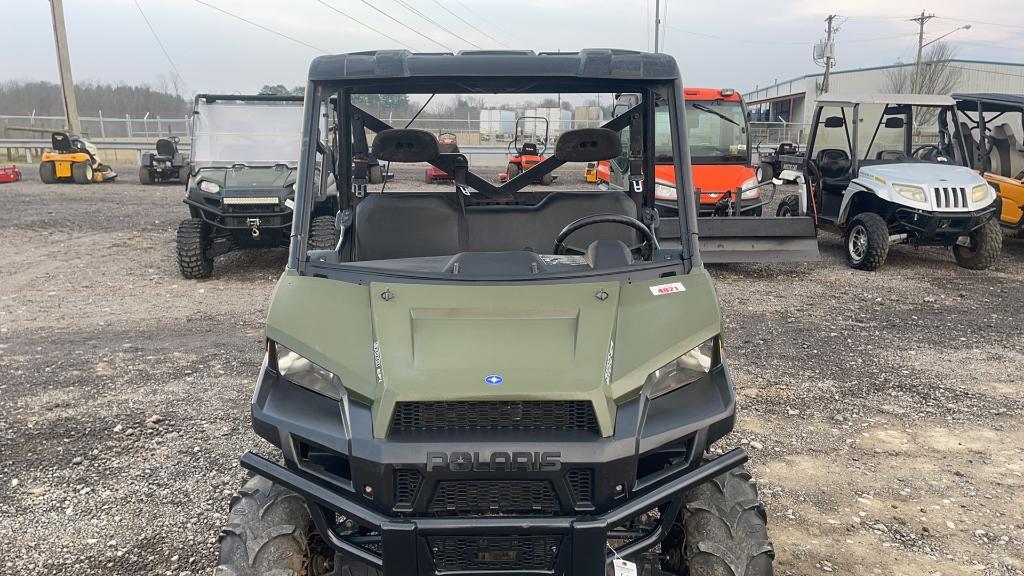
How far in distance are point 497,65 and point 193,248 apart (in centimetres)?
661

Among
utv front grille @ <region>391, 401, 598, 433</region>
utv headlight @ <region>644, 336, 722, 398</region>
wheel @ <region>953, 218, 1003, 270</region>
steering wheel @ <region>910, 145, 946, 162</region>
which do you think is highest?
steering wheel @ <region>910, 145, 946, 162</region>

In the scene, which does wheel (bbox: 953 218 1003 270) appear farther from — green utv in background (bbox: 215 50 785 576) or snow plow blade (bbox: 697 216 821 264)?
green utv in background (bbox: 215 50 785 576)

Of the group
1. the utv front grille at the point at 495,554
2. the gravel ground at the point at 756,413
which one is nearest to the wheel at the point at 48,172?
the gravel ground at the point at 756,413

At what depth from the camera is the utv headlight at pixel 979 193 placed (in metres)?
8.46

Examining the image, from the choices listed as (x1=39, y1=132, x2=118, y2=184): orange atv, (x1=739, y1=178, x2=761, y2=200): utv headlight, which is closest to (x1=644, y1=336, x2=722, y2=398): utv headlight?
(x1=739, y1=178, x2=761, y2=200): utv headlight

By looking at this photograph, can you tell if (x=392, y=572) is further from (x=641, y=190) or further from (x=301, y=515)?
(x=641, y=190)

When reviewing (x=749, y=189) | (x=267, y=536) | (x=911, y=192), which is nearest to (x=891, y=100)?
(x=911, y=192)

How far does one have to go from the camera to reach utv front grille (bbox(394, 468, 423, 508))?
80.7 inches

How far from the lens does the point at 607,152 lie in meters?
3.29

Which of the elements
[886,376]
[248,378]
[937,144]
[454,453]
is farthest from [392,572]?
[937,144]

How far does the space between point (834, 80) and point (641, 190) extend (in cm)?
6026

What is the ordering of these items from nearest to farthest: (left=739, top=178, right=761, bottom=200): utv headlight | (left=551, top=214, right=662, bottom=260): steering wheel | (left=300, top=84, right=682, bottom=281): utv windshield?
1. (left=551, top=214, right=662, bottom=260): steering wheel
2. (left=300, top=84, right=682, bottom=281): utv windshield
3. (left=739, top=178, right=761, bottom=200): utv headlight

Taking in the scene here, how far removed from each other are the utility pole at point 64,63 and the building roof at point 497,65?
75.9 ft

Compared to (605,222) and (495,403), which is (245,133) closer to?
(605,222)
